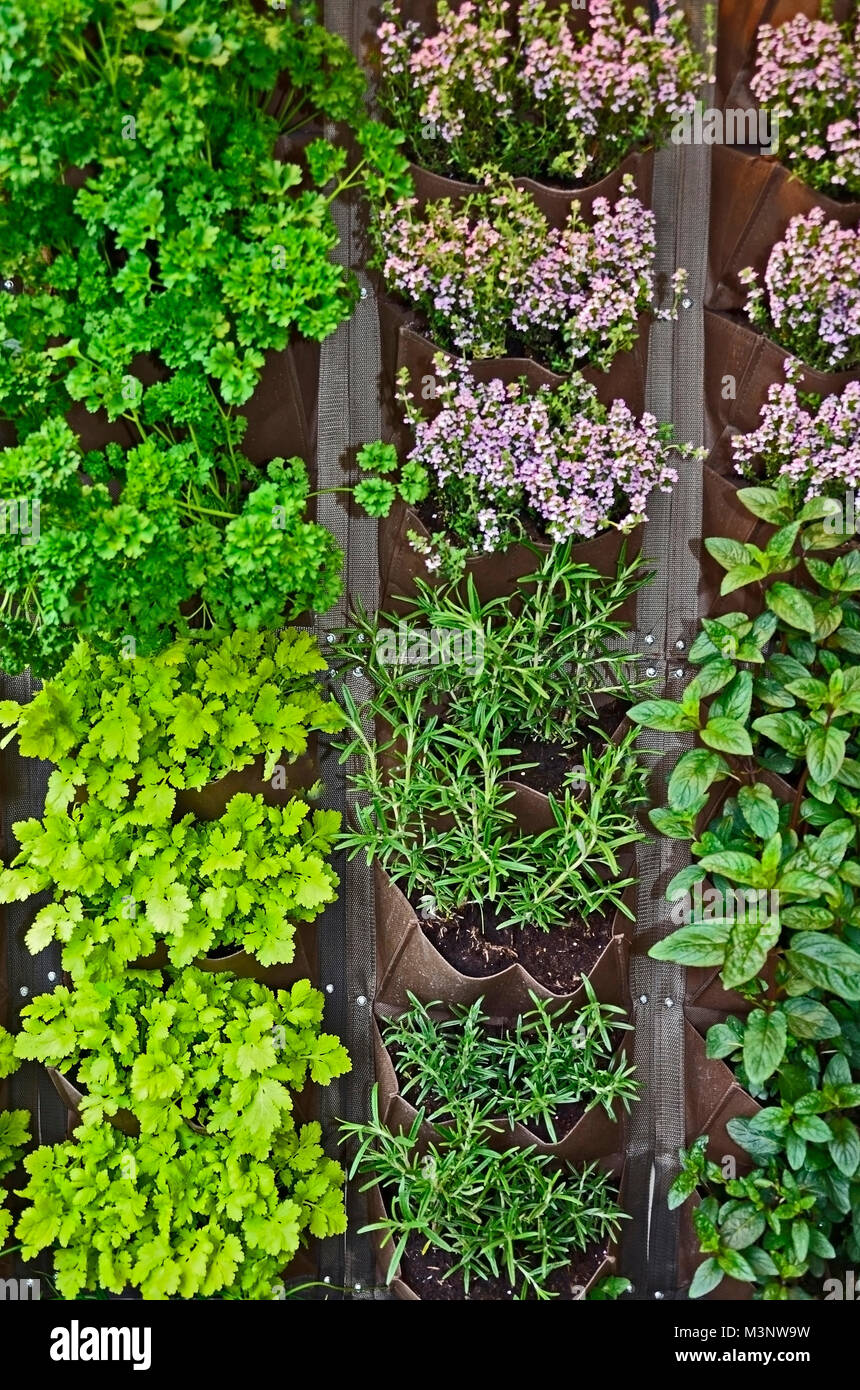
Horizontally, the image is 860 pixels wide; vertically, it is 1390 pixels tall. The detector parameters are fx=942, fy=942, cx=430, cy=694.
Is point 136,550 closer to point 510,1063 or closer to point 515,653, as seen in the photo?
point 515,653

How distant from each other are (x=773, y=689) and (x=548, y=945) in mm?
647

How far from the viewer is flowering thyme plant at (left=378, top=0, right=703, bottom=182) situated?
1.60m

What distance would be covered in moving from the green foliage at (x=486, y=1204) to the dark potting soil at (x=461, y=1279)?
13 millimetres

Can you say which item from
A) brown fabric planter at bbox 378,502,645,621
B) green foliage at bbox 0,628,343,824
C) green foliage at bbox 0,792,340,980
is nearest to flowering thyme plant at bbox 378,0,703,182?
brown fabric planter at bbox 378,502,645,621

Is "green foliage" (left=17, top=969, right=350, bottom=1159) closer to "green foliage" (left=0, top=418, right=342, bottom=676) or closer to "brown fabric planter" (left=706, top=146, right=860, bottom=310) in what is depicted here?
"green foliage" (left=0, top=418, right=342, bottom=676)

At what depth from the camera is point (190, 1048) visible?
68.2 inches

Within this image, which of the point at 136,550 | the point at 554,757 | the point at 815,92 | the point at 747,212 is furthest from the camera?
the point at 554,757

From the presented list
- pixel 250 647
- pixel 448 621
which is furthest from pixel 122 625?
pixel 448 621

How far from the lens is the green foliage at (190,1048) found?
5.46 feet

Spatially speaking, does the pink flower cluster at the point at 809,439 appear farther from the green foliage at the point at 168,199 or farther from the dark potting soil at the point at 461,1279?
the dark potting soil at the point at 461,1279

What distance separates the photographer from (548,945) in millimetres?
1817

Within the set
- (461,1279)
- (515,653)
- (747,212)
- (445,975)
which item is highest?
(747,212)

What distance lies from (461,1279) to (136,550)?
57.8 inches

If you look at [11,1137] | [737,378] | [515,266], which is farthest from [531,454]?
[11,1137]
